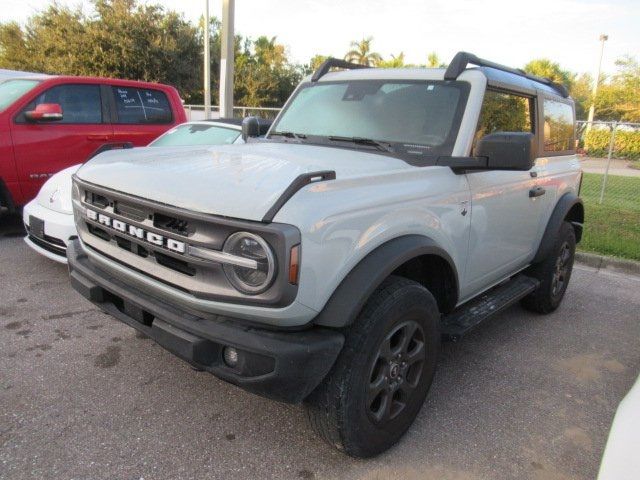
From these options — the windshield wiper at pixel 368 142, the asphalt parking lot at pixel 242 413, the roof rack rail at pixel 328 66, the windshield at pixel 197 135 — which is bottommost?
the asphalt parking lot at pixel 242 413

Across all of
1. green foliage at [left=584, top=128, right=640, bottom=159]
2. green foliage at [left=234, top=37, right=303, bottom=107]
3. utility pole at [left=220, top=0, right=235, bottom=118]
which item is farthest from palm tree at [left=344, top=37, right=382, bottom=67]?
utility pole at [left=220, top=0, right=235, bottom=118]

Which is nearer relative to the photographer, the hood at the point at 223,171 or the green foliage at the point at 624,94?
the hood at the point at 223,171

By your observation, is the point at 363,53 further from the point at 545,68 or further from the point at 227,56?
the point at 227,56

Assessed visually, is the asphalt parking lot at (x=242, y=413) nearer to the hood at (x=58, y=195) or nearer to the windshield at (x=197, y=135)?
the hood at (x=58, y=195)

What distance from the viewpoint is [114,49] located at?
24719mm

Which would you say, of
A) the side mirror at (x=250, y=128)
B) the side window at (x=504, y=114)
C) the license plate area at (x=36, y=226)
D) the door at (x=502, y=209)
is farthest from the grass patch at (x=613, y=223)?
the license plate area at (x=36, y=226)

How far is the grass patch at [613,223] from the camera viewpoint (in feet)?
21.2

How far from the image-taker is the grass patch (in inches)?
255

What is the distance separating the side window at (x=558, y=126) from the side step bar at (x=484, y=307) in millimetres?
1075

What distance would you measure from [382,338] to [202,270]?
2.77ft

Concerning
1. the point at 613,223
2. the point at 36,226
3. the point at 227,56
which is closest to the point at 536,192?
the point at 36,226

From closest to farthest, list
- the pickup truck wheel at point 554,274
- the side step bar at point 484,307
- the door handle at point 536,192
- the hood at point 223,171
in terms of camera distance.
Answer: the hood at point 223,171, the side step bar at point 484,307, the door handle at point 536,192, the pickup truck wheel at point 554,274

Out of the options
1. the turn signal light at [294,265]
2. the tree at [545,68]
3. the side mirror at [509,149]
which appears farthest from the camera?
the tree at [545,68]

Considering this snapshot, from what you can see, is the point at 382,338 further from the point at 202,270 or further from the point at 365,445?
the point at 202,270
